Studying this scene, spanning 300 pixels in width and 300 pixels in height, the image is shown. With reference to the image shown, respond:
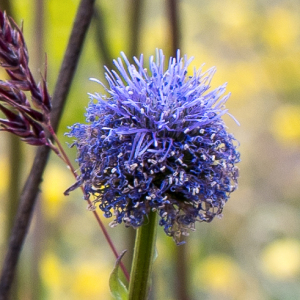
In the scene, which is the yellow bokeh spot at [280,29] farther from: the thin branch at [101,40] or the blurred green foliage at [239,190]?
the thin branch at [101,40]

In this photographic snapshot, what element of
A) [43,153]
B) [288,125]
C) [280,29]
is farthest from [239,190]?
[43,153]

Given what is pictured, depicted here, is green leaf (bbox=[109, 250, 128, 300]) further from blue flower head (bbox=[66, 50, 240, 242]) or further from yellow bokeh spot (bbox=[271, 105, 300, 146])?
yellow bokeh spot (bbox=[271, 105, 300, 146])

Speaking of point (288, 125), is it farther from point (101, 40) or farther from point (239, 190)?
point (101, 40)

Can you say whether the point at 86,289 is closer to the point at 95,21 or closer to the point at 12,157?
the point at 12,157

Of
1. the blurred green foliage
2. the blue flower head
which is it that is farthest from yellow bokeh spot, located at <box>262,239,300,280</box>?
the blue flower head

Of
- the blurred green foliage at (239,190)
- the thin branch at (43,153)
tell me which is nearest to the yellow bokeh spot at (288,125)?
the blurred green foliage at (239,190)

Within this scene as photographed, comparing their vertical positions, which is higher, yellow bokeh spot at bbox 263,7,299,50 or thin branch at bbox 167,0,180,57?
thin branch at bbox 167,0,180,57
